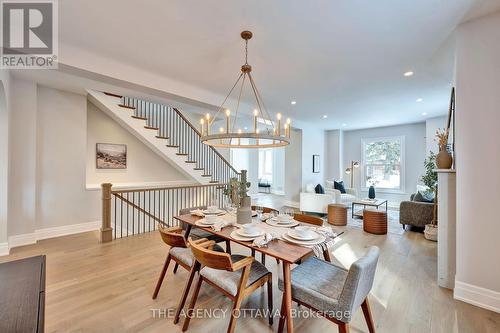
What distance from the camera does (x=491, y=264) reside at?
2045mm

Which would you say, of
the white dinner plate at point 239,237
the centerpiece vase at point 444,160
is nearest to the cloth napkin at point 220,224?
the white dinner plate at point 239,237

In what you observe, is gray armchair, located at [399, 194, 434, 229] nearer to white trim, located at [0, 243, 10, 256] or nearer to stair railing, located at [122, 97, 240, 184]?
stair railing, located at [122, 97, 240, 184]

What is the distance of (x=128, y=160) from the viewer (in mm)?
5406

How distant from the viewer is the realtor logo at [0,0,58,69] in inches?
76.8

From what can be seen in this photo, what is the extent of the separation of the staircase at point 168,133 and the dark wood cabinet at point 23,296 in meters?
3.81

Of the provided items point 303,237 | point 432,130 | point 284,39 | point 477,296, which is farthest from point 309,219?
point 432,130

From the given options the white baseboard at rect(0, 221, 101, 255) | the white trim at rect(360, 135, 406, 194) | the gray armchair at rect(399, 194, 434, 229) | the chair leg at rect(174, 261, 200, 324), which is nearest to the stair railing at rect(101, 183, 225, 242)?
the white baseboard at rect(0, 221, 101, 255)

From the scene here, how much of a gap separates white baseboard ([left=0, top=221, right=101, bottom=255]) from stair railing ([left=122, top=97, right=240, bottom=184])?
7.86 ft

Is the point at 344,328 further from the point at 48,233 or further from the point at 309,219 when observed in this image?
the point at 48,233

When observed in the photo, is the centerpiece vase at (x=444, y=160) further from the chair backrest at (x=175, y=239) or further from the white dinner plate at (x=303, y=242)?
the chair backrest at (x=175, y=239)

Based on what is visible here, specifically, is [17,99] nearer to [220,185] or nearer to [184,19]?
[184,19]

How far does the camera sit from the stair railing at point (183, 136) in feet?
18.2

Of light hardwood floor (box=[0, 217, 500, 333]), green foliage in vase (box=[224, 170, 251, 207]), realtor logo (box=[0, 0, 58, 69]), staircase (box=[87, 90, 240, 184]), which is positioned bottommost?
light hardwood floor (box=[0, 217, 500, 333])

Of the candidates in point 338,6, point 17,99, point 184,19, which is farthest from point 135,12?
point 17,99
